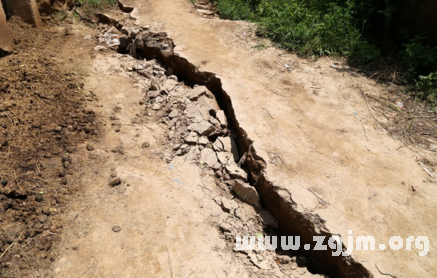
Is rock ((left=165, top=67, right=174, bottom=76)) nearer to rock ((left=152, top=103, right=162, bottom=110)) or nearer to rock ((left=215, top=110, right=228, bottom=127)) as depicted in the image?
rock ((left=152, top=103, right=162, bottom=110))

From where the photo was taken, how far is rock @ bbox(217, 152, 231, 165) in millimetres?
3625

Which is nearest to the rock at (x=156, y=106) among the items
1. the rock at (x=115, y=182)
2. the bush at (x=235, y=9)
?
the rock at (x=115, y=182)

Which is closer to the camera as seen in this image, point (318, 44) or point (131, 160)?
point (131, 160)

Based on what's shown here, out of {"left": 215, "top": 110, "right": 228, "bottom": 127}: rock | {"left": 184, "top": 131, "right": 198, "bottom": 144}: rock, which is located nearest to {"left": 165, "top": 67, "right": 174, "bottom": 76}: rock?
{"left": 215, "top": 110, "right": 228, "bottom": 127}: rock

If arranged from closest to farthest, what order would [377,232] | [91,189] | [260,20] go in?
1. [377,232]
2. [91,189]
3. [260,20]

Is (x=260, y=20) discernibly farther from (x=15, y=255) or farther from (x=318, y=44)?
(x=15, y=255)

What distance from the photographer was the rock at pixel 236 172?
3383 mm

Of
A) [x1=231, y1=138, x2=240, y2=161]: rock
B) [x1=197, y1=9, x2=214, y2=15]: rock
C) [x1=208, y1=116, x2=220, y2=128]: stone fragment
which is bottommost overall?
[x1=231, y1=138, x2=240, y2=161]: rock

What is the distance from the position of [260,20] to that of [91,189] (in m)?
3.91

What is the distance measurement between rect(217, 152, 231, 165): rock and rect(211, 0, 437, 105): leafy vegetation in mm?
2124

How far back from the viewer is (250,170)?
337 cm

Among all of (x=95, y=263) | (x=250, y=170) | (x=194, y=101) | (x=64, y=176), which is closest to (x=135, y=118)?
(x=194, y=101)

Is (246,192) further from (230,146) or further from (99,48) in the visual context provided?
(99,48)

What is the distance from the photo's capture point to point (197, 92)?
429 centimetres
